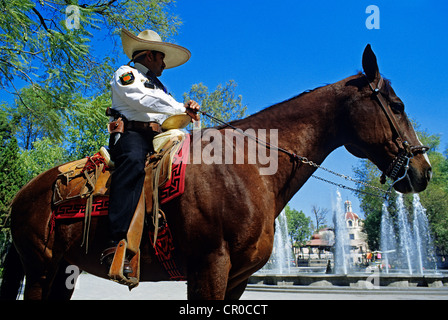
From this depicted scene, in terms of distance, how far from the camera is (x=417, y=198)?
3716cm

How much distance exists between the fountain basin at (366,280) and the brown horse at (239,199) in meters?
12.1

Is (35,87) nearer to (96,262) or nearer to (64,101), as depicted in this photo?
(64,101)

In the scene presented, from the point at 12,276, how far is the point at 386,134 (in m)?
4.30

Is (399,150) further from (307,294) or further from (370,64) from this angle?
(307,294)

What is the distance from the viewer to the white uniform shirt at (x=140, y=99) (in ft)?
10.2

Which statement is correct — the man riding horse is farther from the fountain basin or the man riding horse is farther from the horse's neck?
the fountain basin

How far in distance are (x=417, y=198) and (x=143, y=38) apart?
4064cm

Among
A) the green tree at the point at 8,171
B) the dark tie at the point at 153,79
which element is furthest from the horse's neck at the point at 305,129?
the green tree at the point at 8,171

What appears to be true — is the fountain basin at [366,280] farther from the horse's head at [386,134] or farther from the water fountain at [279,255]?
the horse's head at [386,134]

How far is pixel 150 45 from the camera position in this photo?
3510 mm

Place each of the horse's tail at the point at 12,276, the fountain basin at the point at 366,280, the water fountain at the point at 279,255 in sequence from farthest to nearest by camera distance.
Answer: the water fountain at the point at 279,255 < the fountain basin at the point at 366,280 < the horse's tail at the point at 12,276

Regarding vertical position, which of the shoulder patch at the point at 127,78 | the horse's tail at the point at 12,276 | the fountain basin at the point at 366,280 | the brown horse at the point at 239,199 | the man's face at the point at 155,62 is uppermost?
the man's face at the point at 155,62

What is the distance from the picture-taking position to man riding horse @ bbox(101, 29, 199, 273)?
9.51 ft
